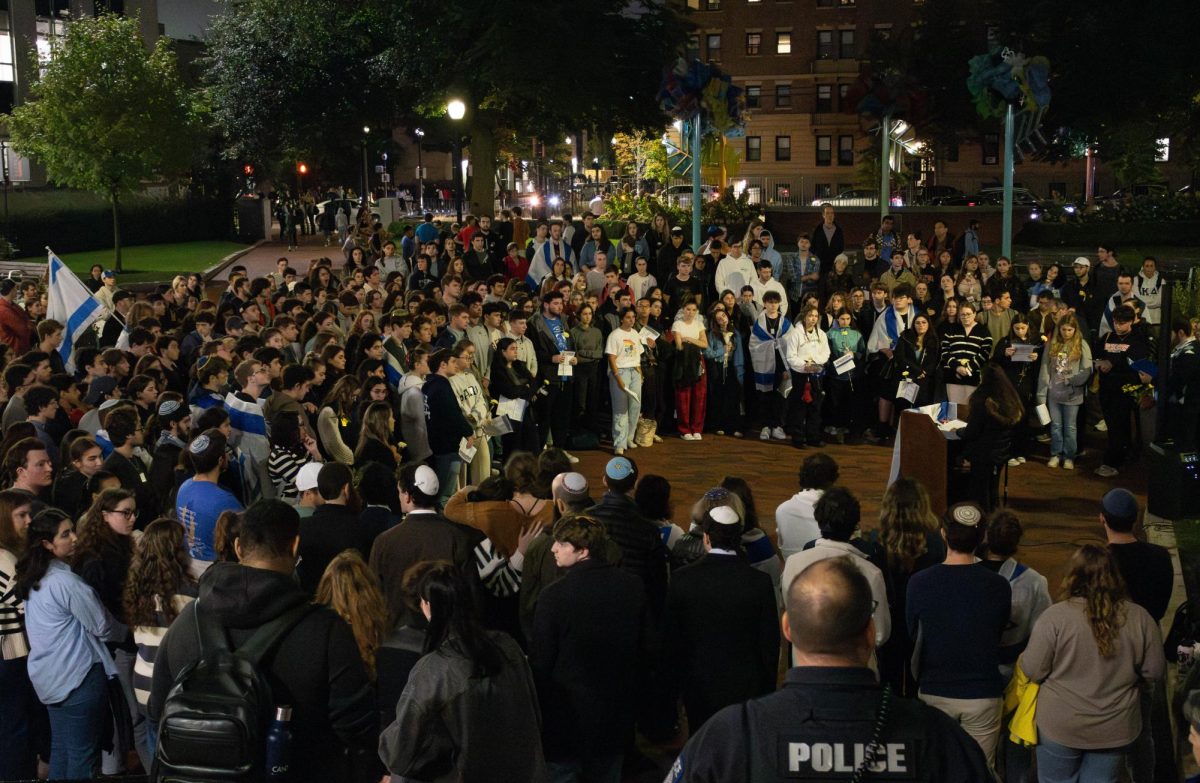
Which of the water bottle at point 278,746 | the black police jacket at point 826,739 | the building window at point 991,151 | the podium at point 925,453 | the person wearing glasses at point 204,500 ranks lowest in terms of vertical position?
the podium at point 925,453

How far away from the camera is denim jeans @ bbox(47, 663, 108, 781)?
22.9 feet

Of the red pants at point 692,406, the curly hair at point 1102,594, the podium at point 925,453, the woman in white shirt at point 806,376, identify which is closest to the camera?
the curly hair at point 1102,594

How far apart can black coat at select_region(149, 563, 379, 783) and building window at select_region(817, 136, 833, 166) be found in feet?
233

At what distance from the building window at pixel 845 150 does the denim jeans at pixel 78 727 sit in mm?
69024

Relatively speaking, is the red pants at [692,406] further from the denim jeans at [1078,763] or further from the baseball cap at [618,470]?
the denim jeans at [1078,763]

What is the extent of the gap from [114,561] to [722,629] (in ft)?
10.3

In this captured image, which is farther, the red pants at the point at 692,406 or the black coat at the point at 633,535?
the red pants at the point at 692,406

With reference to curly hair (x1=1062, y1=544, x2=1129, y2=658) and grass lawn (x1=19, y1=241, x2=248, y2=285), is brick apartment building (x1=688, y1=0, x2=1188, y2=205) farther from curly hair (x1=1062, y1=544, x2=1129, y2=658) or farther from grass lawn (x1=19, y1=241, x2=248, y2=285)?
curly hair (x1=1062, y1=544, x2=1129, y2=658)

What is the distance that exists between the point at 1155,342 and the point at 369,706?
1259 centimetres

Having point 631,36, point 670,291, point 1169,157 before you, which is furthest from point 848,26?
point 670,291

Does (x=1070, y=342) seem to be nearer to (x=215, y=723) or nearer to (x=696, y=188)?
(x=696, y=188)

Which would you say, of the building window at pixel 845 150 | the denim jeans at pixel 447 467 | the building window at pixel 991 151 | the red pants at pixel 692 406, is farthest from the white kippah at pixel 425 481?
the building window at pixel 845 150

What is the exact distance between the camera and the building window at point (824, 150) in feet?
241

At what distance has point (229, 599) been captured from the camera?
4.97m
